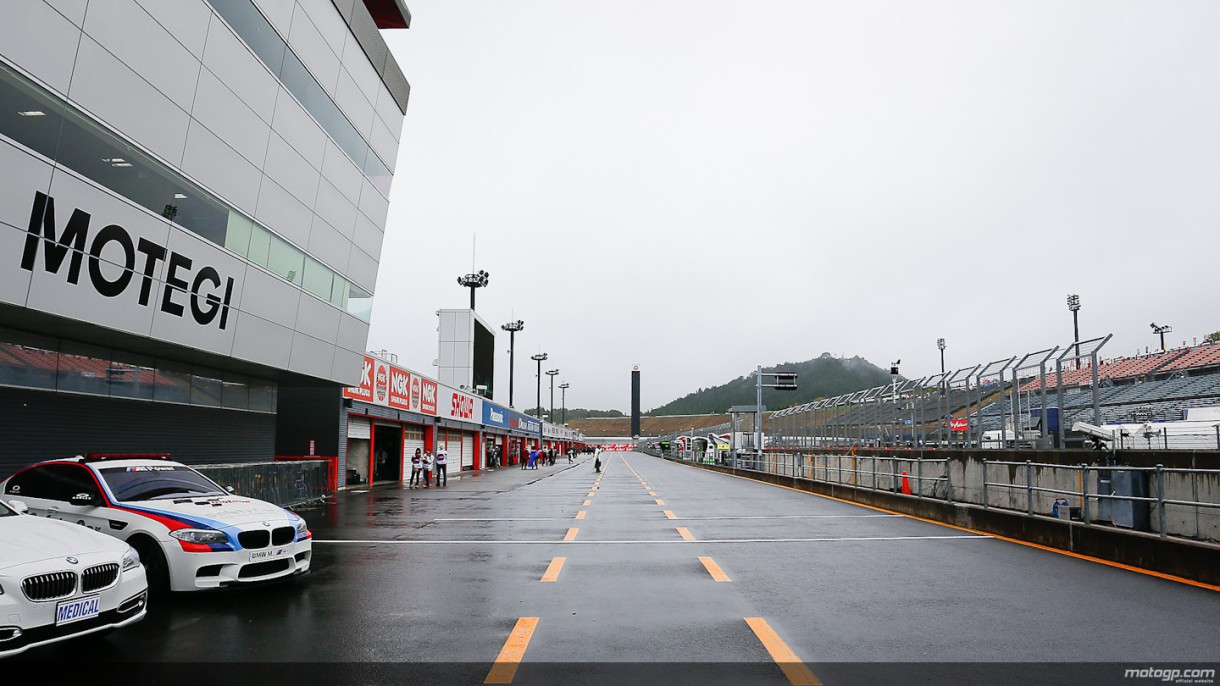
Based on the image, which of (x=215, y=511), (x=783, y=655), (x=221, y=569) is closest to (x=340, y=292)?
(x=215, y=511)

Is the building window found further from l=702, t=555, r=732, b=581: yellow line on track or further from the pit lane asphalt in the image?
l=702, t=555, r=732, b=581: yellow line on track

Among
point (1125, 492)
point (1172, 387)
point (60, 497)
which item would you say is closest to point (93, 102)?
point (60, 497)

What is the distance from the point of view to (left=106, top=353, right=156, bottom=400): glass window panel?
688 inches

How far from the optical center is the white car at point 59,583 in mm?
5473

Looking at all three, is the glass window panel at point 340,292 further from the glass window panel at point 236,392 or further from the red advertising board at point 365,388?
the glass window panel at point 236,392

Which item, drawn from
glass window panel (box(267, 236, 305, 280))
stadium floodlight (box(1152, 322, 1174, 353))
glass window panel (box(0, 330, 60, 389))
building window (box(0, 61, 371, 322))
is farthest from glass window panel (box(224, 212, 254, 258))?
stadium floodlight (box(1152, 322, 1174, 353))

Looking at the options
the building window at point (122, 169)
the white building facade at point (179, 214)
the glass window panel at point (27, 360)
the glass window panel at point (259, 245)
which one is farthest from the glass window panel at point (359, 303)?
the glass window panel at point (27, 360)

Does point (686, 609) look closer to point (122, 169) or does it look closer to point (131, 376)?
point (122, 169)

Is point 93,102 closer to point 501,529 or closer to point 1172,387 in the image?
point 501,529

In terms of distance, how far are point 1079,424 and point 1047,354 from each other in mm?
1588

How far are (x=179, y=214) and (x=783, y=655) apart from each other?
15428 mm

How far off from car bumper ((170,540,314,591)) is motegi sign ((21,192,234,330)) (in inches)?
288

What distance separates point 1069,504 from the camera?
1388 centimetres

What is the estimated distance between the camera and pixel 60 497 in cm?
898
